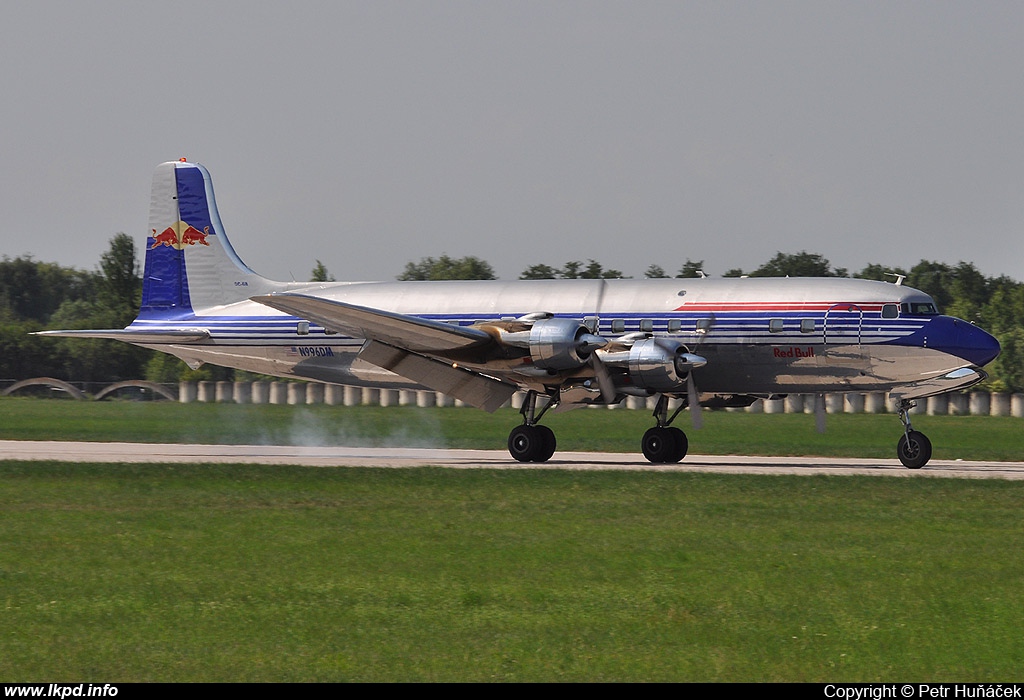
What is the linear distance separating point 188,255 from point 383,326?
9.59m

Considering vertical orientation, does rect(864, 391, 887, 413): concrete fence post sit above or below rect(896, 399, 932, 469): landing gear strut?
below

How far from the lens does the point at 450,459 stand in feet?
95.8

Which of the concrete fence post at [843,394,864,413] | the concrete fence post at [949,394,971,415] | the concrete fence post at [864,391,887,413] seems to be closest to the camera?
the concrete fence post at [864,391,887,413]

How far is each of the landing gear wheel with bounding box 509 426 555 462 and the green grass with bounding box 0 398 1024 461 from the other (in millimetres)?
5863

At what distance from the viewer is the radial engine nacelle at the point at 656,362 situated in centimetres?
2547

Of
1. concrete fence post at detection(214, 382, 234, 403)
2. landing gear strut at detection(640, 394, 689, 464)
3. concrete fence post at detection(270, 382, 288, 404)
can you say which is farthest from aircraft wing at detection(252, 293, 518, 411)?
concrete fence post at detection(214, 382, 234, 403)

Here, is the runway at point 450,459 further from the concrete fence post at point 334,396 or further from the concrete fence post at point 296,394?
the concrete fence post at point 334,396

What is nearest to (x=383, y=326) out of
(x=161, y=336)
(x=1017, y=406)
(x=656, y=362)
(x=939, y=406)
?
(x=656, y=362)

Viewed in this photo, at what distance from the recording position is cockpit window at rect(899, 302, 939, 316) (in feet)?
84.9

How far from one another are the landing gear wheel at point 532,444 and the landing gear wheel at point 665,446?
2.24 metres

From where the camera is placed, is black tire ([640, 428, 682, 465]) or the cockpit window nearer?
the cockpit window

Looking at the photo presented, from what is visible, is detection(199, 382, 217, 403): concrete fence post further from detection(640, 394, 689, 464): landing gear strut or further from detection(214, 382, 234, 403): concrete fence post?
detection(640, 394, 689, 464): landing gear strut

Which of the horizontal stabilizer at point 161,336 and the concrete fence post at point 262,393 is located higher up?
the horizontal stabilizer at point 161,336

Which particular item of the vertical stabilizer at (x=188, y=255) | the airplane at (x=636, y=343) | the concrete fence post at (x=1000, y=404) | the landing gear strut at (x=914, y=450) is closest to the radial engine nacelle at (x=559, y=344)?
the airplane at (x=636, y=343)
